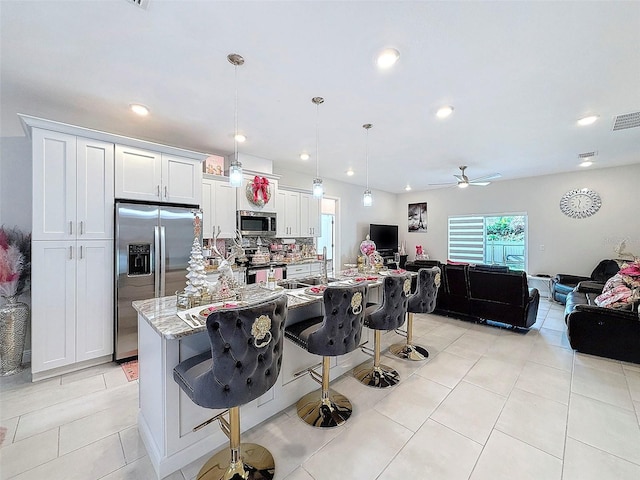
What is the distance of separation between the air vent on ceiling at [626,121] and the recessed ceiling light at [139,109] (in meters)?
5.52

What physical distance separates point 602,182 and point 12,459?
935 centimetres

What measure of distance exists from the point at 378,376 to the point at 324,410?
0.74 metres

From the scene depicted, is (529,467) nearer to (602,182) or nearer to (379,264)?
(379,264)

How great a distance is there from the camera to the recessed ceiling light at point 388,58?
6.53 ft

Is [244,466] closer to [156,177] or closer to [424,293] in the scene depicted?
[424,293]

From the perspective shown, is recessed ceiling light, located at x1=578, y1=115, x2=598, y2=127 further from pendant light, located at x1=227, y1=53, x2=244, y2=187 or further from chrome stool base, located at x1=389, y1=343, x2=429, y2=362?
pendant light, located at x1=227, y1=53, x2=244, y2=187

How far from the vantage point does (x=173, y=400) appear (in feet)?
5.30

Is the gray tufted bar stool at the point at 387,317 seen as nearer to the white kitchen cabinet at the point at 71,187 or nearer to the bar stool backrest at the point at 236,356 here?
the bar stool backrest at the point at 236,356

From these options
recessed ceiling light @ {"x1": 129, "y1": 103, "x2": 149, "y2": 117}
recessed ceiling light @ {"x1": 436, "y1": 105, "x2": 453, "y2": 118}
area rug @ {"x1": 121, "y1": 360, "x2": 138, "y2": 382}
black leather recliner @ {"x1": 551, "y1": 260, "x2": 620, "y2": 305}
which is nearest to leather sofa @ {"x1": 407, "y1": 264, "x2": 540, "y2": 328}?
black leather recliner @ {"x1": 551, "y1": 260, "x2": 620, "y2": 305}

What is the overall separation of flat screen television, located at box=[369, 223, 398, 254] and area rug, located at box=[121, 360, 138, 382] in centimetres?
600

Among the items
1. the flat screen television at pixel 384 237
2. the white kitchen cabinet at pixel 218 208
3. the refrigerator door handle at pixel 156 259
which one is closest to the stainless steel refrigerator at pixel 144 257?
the refrigerator door handle at pixel 156 259

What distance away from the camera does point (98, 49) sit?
6.50 feet

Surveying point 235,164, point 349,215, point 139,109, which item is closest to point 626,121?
point 235,164

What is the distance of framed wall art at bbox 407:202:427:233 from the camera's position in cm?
832
